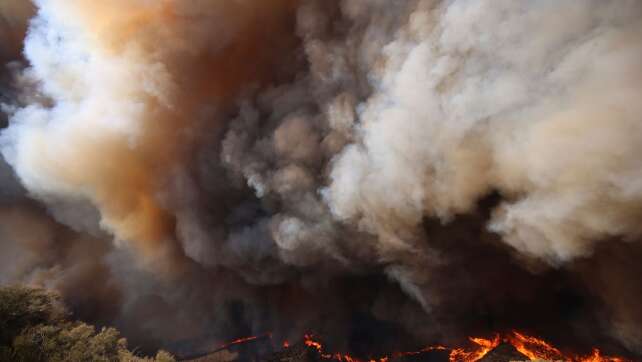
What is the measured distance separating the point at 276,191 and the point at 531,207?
40.6 ft

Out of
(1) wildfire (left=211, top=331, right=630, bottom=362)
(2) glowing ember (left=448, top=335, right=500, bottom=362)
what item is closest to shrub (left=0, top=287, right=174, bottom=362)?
(1) wildfire (left=211, top=331, right=630, bottom=362)

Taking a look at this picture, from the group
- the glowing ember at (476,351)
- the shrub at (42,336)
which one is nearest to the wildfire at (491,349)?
the glowing ember at (476,351)

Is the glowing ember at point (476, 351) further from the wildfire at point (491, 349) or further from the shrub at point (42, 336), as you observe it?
the shrub at point (42, 336)

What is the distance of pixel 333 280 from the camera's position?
25.5m

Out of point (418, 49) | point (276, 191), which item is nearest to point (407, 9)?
point (418, 49)

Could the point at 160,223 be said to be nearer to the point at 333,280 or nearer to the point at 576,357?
the point at 333,280

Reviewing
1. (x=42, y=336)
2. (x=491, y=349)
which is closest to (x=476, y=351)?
(x=491, y=349)

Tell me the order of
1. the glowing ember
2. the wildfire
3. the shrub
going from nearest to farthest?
the shrub < the wildfire < the glowing ember

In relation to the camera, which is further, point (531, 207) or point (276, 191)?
point (276, 191)

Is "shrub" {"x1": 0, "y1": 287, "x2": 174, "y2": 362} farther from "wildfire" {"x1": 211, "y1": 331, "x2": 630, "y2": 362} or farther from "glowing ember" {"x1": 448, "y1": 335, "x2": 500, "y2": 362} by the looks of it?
"glowing ember" {"x1": 448, "y1": 335, "x2": 500, "y2": 362}

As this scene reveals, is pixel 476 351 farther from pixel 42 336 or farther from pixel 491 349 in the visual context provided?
pixel 42 336

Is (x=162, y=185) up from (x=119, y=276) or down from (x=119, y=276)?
up

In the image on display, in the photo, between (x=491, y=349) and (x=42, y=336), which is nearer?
(x=42, y=336)

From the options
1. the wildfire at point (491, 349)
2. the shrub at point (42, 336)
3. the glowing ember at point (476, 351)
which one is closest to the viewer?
the shrub at point (42, 336)
